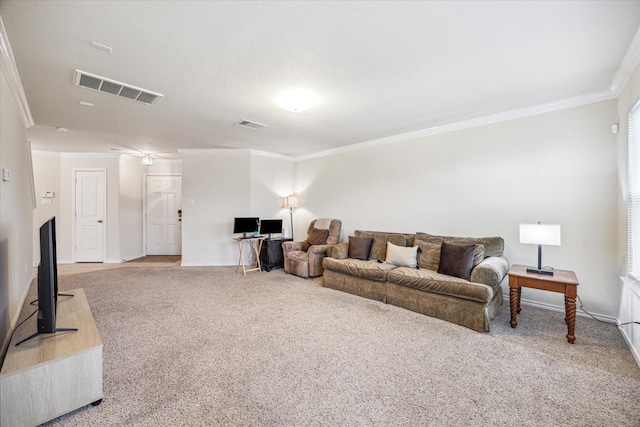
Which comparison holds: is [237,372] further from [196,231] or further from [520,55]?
[196,231]

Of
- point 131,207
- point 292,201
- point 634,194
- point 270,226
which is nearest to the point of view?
point 634,194

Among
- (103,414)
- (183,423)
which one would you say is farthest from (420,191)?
(103,414)

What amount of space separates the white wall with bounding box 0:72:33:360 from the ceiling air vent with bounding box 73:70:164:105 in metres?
0.54

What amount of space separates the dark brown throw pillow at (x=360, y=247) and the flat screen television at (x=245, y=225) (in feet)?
7.13

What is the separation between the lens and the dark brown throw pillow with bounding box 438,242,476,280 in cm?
319

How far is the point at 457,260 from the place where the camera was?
10.7 feet

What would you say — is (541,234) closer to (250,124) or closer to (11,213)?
(250,124)

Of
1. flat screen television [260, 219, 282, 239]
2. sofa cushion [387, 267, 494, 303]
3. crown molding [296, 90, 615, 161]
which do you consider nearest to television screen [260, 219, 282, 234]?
flat screen television [260, 219, 282, 239]

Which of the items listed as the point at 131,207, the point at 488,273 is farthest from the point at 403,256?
the point at 131,207

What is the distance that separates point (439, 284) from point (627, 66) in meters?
2.59

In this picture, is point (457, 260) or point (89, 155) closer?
point (457, 260)

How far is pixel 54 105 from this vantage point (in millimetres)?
3383

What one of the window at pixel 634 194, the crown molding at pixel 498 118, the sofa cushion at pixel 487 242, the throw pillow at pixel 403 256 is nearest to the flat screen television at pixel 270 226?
the crown molding at pixel 498 118

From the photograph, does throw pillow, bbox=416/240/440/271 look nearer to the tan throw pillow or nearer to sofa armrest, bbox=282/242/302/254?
the tan throw pillow
